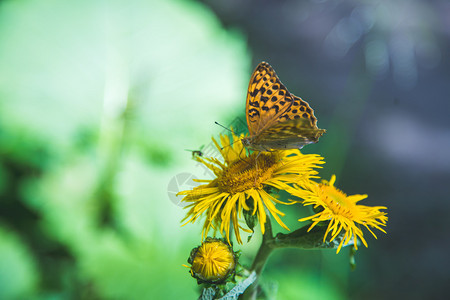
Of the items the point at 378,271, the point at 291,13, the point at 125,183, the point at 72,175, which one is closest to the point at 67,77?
the point at 72,175

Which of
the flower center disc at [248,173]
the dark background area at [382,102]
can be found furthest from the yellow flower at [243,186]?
the dark background area at [382,102]

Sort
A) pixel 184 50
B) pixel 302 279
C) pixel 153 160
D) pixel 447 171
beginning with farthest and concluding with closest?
pixel 447 171 → pixel 184 50 → pixel 153 160 → pixel 302 279

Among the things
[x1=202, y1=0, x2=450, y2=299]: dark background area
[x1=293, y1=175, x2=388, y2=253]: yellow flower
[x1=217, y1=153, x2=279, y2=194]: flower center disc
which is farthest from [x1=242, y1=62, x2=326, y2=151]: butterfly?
[x1=202, y1=0, x2=450, y2=299]: dark background area

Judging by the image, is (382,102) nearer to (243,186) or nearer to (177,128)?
(177,128)

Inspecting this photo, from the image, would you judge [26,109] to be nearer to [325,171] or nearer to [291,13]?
[325,171]

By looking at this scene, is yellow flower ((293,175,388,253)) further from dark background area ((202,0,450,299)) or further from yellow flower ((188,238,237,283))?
dark background area ((202,0,450,299))
